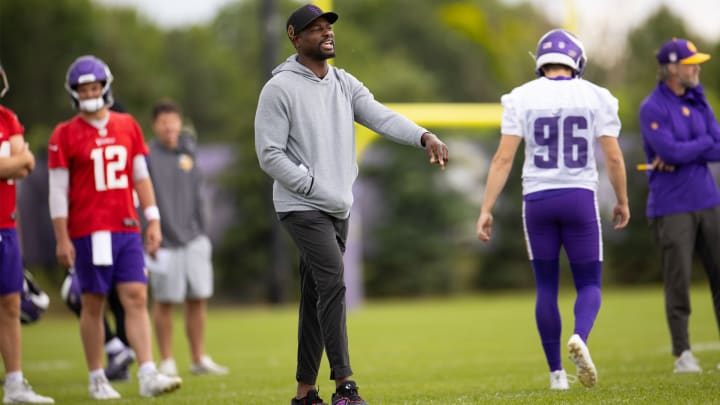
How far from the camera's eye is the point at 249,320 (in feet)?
58.2

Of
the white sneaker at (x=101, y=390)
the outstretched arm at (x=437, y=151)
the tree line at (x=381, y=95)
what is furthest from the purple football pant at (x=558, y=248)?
the tree line at (x=381, y=95)

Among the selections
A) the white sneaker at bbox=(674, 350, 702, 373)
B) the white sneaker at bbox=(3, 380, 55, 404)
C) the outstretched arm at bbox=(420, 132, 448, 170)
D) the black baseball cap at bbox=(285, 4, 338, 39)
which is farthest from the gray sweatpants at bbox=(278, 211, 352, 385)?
the white sneaker at bbox=(674, 350, 702, 373)

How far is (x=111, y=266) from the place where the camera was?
7.22 m

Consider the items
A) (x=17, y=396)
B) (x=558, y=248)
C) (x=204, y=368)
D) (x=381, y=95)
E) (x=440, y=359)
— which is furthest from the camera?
(x=381, y=95)

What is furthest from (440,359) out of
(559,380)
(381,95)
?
(381,95)

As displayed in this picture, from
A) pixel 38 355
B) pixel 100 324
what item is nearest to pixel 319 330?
pixel 100 324

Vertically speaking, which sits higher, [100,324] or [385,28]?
[385,28]

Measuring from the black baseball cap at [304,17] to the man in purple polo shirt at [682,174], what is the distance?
10.3 ft

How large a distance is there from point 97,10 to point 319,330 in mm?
33217

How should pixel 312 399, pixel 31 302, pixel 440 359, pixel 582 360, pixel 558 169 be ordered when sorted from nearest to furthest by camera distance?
pixel 312 399 < pixel 582 360 < pixel 558 169 < pixel 31 302 < pixel 440 359

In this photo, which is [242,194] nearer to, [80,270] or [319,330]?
[80,270]

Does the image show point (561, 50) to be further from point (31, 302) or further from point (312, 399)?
point (31, 302)

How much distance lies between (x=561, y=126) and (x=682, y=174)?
185 cm

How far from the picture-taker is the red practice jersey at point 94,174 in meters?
7.24
